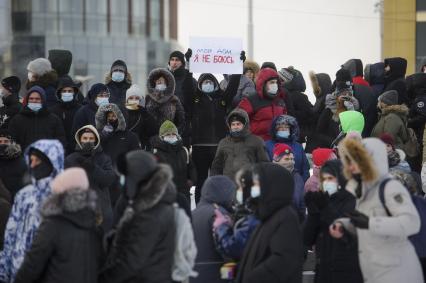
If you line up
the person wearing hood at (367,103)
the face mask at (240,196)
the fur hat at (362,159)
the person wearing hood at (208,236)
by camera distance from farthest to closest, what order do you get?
1. the person wearing hood at (367,103)
2. the person wearing hood at (208,236)
3. the face mask at (240,196)
4. the fur hat at (362,159)

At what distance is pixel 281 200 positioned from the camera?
7992 millimetres

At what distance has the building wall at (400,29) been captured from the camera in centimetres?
3603

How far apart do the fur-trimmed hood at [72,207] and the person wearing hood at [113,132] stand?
481cm

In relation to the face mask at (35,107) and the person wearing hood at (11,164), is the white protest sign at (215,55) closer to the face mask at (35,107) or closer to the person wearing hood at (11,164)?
the face mask at (35,107)

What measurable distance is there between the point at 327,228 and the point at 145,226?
2.07 m

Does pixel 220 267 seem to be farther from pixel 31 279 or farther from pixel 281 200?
pixel 31 279

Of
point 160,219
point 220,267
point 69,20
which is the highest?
point 69,20

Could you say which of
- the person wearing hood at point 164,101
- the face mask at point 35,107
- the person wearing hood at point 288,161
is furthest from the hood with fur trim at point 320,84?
the face mask at point 35,107

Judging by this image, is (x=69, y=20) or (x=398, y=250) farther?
(x=69, y=20)

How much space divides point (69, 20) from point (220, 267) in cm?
6957

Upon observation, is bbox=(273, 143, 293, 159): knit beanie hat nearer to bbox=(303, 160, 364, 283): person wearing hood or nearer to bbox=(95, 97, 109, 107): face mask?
bbox=(303, 160, 364, 283): person wearing hood

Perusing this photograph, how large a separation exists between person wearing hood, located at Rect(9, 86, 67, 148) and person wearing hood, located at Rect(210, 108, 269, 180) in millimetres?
1846

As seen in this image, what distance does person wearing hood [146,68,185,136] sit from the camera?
45.5ft

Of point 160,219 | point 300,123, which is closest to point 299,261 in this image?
point 160,219
